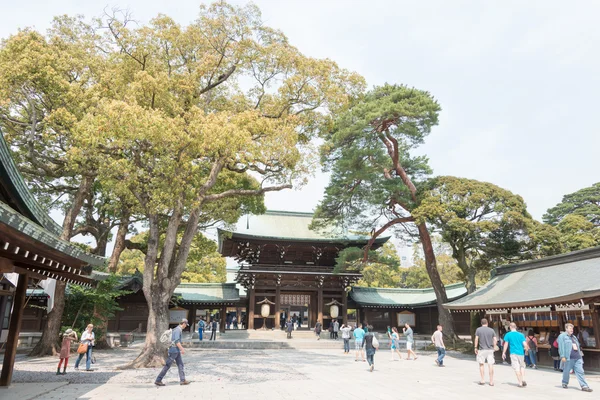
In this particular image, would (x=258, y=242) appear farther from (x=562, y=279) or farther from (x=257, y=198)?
(x=562, y=279)

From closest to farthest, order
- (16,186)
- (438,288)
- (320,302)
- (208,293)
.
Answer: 1. (16,186)
2. (438,288)
3. (320,302)
4. (208,293)

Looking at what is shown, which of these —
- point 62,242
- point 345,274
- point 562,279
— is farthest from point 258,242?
point 62,242

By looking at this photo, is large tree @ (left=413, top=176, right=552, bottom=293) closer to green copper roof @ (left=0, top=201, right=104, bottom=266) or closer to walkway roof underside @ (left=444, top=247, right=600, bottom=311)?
walkway roof underside @ (left=444, top=247, right=600, bottom=311)

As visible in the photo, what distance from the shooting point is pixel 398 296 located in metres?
32.0

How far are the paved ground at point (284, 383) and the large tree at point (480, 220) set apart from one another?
803 cm

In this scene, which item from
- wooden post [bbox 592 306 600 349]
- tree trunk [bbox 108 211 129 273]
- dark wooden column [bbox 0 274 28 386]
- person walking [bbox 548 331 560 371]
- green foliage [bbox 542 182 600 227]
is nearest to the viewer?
dark wooden column [bbox 0 274 28 386]

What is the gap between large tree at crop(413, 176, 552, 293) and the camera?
64.0 ft

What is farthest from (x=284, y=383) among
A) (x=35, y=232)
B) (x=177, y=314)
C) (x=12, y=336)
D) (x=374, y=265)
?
(x=374, y=265)

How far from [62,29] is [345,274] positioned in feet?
71.2

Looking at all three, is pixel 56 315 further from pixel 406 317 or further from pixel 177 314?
pixel 406 317

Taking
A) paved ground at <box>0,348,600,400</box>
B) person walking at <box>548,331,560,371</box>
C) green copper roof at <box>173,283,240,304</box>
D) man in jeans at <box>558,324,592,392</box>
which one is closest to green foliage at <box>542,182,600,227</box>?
person walking at <box>548,331,560,371</box>

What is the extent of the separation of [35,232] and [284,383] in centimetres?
683

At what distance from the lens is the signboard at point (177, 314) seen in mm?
27141

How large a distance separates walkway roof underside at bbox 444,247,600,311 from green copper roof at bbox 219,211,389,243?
30.0 ft
